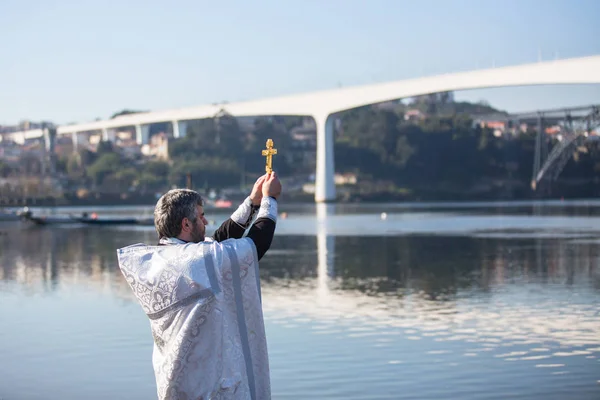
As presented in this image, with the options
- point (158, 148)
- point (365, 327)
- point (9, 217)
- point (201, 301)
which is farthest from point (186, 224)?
point (158, 148)

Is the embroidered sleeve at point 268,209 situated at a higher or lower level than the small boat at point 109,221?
higher

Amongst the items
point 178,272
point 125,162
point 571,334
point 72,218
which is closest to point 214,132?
point 125,162

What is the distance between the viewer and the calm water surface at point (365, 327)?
10.1 m

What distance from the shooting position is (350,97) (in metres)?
89.4

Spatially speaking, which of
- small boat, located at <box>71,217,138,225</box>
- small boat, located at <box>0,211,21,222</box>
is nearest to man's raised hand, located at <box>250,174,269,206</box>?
small boat, located at <box>71,217,138,225</box>

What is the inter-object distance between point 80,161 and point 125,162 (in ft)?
17.6

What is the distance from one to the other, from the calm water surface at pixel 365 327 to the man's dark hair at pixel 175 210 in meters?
5.34

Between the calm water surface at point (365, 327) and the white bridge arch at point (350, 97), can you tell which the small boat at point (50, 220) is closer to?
the calm water surface at point (365, 327)

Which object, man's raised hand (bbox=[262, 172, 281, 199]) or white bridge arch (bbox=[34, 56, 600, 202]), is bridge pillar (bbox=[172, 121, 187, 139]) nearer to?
white bridge arch (bbox=[34, 56, 600, 202])

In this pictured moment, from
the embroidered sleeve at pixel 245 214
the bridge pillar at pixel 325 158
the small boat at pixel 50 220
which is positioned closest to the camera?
the embroidered sleeve at pixel 245 214

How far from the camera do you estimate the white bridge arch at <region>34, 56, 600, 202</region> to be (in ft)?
208

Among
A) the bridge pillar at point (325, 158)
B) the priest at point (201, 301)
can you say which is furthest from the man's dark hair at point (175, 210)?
the bridge pillar at point (325, 158)

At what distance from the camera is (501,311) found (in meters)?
16.0

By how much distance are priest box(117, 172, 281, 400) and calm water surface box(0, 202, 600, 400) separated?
5.23 metres
